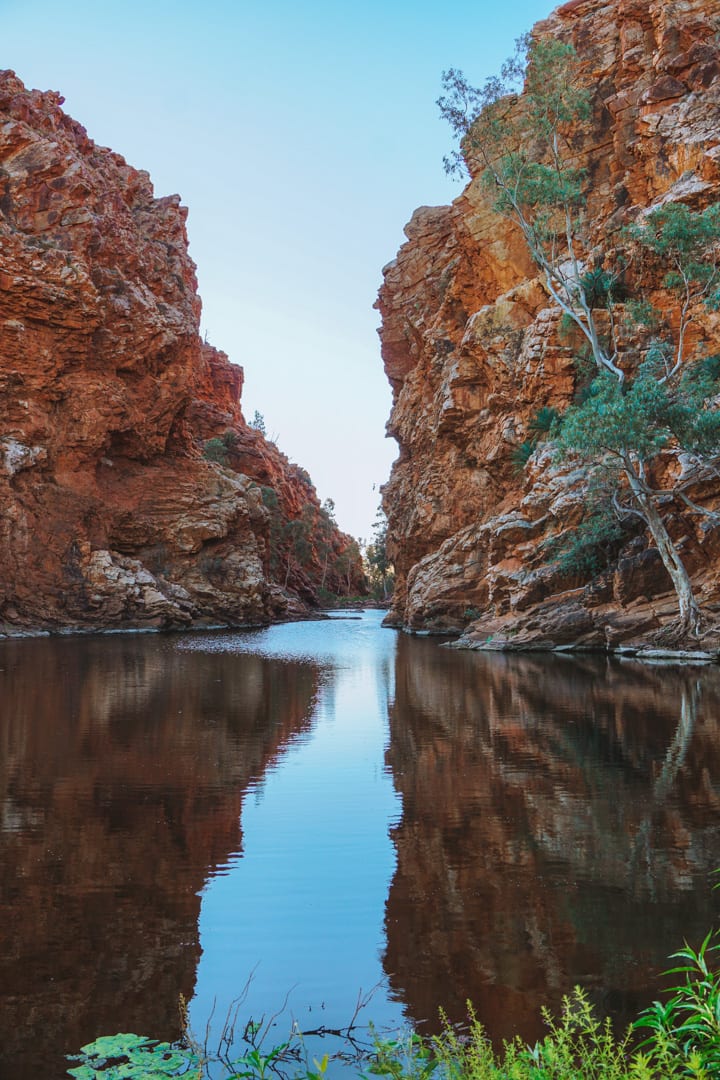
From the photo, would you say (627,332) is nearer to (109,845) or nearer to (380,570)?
(109,845)

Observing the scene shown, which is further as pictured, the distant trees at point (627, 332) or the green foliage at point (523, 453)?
the green foliage at point (523, 453)

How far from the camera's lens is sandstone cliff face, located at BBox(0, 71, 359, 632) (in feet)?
138

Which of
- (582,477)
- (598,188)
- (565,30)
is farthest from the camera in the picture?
(565,30)

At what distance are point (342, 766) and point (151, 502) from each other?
4293cm

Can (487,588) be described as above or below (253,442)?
below

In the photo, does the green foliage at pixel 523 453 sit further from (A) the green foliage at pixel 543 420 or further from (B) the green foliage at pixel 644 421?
(B) the green foliage at pixel 644 421

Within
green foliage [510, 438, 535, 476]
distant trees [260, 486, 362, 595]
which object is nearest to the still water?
green foliage [510, 438, 535, 476]

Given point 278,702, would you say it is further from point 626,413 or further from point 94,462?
point 94,462

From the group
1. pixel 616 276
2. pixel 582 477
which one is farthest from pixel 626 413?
pixel 616 276

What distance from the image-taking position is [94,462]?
155ft

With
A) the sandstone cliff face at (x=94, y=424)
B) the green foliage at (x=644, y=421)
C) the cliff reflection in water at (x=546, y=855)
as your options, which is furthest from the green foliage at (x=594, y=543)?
the sandstone cliff face at (x=94, y=424)

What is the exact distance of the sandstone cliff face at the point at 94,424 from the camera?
4206cm

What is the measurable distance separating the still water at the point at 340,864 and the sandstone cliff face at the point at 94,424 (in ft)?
101

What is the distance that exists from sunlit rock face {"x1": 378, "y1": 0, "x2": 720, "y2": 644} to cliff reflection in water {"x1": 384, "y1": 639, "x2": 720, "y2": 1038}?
14321 millimetres
